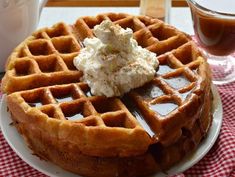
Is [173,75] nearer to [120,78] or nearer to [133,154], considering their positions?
[120,78]

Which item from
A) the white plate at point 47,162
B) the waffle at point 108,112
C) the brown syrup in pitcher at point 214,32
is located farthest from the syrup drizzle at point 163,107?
the brown syrup in pitcher at point 214,32

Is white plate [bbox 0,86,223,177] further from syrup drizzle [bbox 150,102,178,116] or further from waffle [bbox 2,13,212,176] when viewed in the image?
syrup drizzle [bbox 150,102,178,116]

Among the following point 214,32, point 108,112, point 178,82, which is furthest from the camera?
point 214,32

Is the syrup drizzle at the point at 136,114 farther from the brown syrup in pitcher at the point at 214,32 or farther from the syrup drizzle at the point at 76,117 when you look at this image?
the brown syrup in pitcher at the point at 214,32

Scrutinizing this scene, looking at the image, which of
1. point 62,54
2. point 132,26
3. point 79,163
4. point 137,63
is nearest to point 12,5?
point 62,54

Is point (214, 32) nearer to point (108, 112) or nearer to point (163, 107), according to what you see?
point (163, 107)

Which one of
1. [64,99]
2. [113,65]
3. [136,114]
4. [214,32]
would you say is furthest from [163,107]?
[214,32]
